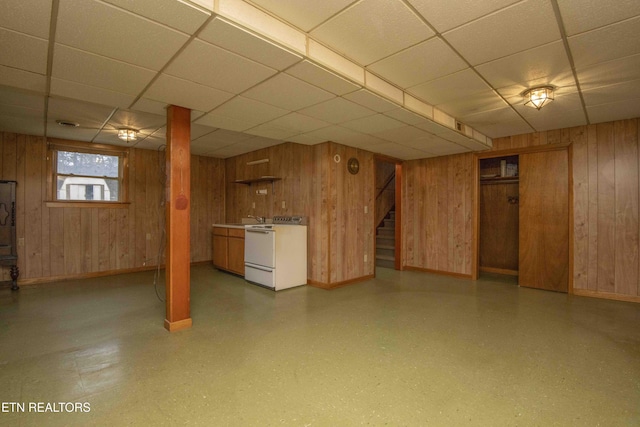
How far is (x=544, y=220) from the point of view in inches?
188

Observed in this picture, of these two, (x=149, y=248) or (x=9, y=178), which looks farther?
(x=149, y=248)

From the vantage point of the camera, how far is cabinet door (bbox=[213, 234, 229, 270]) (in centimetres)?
602

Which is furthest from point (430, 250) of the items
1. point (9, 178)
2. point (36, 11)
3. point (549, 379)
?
point (9, 178)

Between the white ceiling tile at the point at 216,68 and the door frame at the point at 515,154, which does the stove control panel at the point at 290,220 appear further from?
the door frame at the point at 515,154

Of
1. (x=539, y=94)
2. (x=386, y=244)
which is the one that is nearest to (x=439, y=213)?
(x=386, y=244)

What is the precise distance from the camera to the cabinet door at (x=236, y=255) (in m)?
5.52

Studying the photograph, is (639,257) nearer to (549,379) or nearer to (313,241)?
(549,379)

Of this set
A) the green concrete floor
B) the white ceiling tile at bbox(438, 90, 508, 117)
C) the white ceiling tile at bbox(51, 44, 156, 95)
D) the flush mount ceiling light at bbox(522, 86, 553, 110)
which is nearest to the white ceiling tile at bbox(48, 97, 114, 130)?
the white ceiling tile at bbox(51, 44, 156, 95)

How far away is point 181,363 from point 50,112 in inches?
146

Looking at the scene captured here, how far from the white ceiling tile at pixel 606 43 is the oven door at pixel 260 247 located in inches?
153

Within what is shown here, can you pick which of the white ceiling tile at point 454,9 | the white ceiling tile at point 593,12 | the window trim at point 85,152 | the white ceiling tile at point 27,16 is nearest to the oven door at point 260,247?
the window trim at point 85,152

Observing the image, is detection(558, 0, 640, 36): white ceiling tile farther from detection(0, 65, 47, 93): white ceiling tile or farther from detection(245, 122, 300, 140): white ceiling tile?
detection(0, 65, 47, 93): white ceiling tile

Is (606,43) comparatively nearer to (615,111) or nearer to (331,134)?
(615,111)

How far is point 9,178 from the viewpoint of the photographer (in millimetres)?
4906
